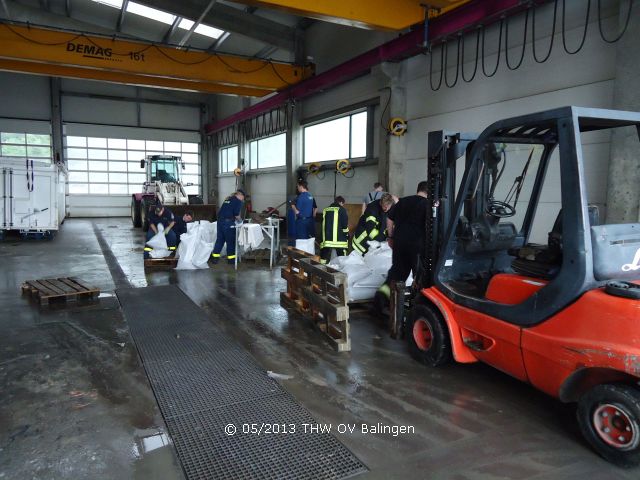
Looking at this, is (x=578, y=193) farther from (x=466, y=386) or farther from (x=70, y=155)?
(x=70, y=155)

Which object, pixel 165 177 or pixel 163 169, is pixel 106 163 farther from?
pixel 165 177

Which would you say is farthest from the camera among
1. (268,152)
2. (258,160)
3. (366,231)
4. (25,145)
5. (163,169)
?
(25,145)

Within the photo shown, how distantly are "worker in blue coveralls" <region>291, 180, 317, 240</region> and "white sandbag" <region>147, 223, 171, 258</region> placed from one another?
2.55 m

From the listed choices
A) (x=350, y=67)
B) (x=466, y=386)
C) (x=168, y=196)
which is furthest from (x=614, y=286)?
(x=168, y=196)

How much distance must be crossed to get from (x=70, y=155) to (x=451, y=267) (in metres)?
21.5

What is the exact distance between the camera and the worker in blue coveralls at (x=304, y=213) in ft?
26.1

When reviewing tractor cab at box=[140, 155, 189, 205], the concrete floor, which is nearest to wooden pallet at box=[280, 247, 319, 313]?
the concrete floor

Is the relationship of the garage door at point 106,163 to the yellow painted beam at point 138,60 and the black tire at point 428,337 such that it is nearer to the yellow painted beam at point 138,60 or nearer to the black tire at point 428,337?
the yellow painted beam at point 138,60

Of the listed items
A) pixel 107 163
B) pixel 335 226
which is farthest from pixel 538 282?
pixel 107 163

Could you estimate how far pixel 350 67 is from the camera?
10086 mm

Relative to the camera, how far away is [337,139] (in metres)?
12.2

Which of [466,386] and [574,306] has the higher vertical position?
[574,306]

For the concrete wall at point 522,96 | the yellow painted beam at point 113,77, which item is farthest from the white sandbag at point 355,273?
the yellow painted beam at point 113,77

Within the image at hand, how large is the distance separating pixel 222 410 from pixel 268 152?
14650 mm
